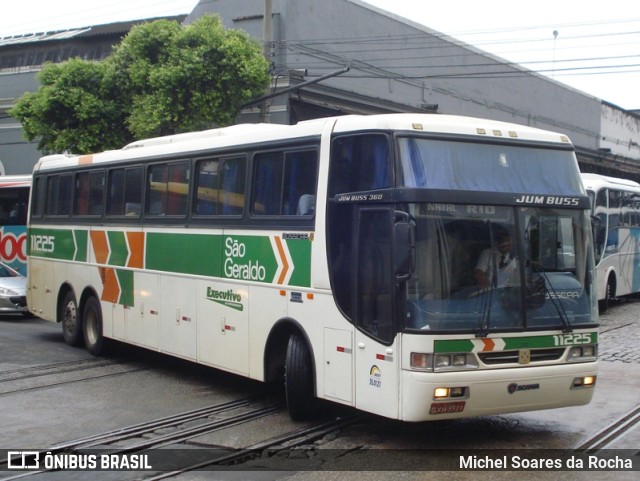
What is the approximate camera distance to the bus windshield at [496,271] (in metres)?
8.09

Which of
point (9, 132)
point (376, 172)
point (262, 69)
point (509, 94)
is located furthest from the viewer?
point (509, 94)

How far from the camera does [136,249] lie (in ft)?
43.8

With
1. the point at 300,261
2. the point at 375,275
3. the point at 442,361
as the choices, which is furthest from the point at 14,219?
the point at 442,361

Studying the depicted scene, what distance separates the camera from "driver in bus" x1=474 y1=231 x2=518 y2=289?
829 centimetres

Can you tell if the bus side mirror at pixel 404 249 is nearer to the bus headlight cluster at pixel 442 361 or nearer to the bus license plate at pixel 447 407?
the bus headlight cluster at pixel 442 361

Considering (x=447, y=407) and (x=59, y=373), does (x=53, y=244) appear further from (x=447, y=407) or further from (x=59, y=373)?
(x=447, y=407)

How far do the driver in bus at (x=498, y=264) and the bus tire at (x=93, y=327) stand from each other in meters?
8.03

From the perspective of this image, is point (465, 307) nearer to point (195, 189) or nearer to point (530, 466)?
point (530, 466)

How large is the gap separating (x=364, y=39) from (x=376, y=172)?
89.0 feet

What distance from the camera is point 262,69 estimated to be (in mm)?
25281

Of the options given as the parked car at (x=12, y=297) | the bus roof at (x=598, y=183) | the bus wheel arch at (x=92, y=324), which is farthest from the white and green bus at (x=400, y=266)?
the bus roof at (x=598, y=183)

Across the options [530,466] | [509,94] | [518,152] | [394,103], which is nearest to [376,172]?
[518,152]

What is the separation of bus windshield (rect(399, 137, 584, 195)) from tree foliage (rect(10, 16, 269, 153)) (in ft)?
55.3

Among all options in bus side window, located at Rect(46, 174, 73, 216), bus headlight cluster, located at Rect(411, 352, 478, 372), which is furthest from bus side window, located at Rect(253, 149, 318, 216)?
bus side window, located at Rect(46, 174, 73, 216)
